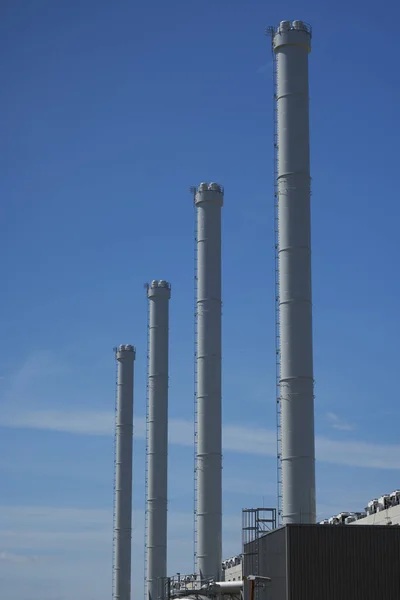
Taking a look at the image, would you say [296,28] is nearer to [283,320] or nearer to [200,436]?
[283,320]

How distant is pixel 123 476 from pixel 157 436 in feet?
40.6

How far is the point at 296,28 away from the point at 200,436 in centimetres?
3003

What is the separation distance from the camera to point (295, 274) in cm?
5609

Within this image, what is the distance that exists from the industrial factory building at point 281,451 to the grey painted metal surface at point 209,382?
7cm

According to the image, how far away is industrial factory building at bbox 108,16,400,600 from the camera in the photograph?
40281 mm

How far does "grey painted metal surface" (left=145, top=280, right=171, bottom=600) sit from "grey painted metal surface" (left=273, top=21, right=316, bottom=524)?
36.2 metres

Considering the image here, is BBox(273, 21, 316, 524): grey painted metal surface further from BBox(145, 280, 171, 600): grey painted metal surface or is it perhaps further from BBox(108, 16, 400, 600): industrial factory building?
BBox(145, 280, 171, 600): grey painted metal surface

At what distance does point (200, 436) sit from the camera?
2940 inches

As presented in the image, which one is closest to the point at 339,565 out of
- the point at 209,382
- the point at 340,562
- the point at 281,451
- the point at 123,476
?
the point at 340,562

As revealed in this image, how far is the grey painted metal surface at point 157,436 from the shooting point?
88312 millimetres

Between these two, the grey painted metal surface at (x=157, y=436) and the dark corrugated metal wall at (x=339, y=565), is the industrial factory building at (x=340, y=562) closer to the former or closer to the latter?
the dark corrugated metal wall at (x=339, y=565)

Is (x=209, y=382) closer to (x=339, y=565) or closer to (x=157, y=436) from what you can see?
(x=157, y=436)

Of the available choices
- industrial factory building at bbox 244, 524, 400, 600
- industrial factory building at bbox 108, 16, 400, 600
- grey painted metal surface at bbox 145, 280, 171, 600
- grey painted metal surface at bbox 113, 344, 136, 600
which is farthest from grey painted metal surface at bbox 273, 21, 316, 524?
grey painted metal surface at bbox 113, 344, 136, 600

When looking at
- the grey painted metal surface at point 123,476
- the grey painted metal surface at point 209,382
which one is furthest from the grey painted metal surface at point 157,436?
the grey painted metal surface at point 209,382
